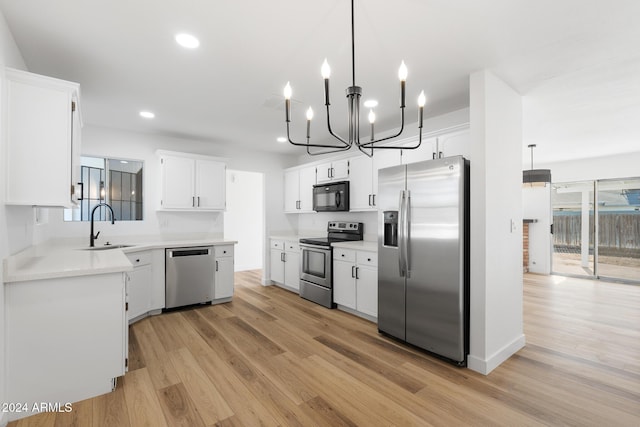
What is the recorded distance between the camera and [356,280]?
391 cm

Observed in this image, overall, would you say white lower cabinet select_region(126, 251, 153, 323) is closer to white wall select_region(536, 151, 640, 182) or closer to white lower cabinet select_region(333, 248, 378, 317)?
white lower cabinet select_region(333, 248, 378, 317)

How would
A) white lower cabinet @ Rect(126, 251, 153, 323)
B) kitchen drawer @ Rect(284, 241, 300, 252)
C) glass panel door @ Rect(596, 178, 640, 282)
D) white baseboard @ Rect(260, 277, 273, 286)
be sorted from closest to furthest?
1. white lower cabinet @ Rect(126, 251, 153, 323)
2. kitchen drawer @ Rect(284, 241, 300, 252)
3. white baseboard @ Rect(260, 277, 273, 286)
4. glass panel door @ Rect(596, 178, 640, 282)

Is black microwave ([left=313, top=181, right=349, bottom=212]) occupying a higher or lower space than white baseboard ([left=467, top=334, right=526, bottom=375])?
higher

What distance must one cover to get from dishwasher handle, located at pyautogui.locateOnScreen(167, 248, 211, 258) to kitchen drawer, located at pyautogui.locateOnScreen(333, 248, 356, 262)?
6.11 feet

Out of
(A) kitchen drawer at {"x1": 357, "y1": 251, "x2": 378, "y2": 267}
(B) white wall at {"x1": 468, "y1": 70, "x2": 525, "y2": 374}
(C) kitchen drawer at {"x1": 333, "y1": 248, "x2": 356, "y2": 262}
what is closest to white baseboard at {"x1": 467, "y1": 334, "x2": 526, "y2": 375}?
(B) white wall at {"x1": 468, "y1": 70, "x2": 525, "y2": 374}

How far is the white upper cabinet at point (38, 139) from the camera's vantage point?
197 centimetres

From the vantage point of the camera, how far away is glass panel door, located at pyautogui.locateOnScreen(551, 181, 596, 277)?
6.54m

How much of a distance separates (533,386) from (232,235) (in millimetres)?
6036

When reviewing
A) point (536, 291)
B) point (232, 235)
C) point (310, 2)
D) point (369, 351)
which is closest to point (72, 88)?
point (310, 2)

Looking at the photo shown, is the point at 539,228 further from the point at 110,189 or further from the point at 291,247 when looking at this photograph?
the point at 110,189

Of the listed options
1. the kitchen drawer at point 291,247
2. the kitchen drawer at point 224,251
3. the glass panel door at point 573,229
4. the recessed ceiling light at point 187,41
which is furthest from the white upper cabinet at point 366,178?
the glass panel door at point 573,229

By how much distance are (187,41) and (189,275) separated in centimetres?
306

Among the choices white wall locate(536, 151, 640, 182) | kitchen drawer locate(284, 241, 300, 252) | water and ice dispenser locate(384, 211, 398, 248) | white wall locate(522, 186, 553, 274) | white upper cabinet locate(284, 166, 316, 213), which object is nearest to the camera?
water and ice dispenser locate(384, 211, 398, 248)

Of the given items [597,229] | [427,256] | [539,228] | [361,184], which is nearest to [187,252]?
[361,184]
